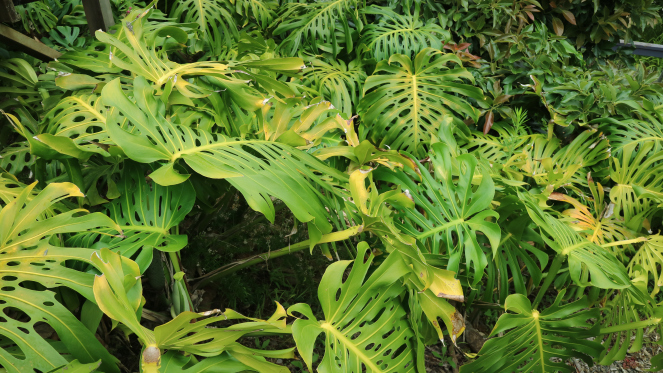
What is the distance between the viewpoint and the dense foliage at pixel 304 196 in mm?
806

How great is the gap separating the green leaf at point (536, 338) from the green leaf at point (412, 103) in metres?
0.85

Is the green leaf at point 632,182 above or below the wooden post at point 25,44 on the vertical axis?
below

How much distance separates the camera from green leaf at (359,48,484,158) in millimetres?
1859

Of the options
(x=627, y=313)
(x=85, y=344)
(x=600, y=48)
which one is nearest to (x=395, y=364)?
(x=85, y=344)

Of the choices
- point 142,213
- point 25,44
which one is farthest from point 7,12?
point 142,213

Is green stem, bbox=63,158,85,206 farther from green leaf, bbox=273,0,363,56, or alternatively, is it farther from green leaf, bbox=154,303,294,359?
green leaf, bbox=273,0,363,56

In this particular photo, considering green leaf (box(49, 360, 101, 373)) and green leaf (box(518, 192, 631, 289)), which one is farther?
green leaf (box(518, 192, 631, 289))

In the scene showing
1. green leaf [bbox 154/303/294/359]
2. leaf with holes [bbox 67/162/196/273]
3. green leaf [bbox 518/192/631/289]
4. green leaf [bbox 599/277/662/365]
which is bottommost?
green leaf [bbox 599/277/662/365]

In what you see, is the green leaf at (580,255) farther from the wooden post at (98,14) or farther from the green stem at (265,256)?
the wooden post at (98,14)

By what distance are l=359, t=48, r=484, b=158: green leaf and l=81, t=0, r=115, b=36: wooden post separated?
1.08 m

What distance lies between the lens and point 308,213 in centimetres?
86

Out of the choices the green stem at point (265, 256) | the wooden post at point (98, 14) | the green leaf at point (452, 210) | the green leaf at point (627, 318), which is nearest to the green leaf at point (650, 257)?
the green leaf at point (627, 318)

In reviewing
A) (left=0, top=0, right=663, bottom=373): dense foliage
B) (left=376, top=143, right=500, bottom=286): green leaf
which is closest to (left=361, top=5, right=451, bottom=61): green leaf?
(left=0, top=0, right=663, bottom=373): dense foliage

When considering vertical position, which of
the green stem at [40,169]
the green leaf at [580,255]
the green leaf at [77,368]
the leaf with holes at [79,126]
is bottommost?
the green leaf at [580,255]
